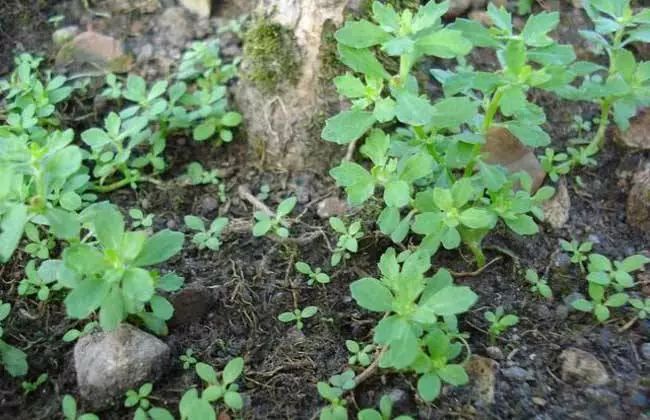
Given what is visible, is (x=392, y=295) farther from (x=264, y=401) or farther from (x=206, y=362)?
(x=206, y=362)

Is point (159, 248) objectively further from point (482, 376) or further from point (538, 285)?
point (538, 285)

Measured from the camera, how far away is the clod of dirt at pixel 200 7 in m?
2.91

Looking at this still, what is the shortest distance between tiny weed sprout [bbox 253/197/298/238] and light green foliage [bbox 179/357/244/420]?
0.45 meters

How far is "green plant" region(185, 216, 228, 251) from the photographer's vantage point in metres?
2.13

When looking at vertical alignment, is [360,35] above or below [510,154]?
above

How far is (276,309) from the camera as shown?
6.62 feet

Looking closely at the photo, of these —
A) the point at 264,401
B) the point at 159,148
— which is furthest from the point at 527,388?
the point at 159,148

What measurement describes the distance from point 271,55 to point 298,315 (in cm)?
92

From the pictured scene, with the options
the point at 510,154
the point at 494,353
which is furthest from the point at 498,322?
the point at 510,154

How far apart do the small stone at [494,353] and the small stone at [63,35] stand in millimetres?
1985

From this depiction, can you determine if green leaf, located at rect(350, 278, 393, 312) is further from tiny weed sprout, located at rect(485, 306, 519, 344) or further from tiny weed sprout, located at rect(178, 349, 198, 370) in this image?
tiny weed sprout, located at rect(178, 349, 198, 370)

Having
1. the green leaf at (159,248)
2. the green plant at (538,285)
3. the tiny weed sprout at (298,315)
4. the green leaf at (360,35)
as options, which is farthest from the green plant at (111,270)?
the green plant at (538,285)

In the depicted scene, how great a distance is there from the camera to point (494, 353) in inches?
72.5

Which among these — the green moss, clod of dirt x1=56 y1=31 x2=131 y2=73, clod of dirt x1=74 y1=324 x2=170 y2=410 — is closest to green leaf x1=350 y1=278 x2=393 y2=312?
clod of dirt x1=74 y1=324 x2=170 y2=410
